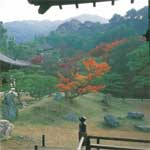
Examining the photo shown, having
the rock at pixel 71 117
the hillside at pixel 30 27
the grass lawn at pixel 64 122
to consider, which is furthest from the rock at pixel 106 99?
the hillside at pixel 30 27

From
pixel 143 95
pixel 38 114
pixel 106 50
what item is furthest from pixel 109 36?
pixel 38 114

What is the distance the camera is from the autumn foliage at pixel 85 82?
81.1ft

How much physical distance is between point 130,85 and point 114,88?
129 centimetres

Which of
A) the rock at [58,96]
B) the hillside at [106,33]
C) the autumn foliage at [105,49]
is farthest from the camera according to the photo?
the hillside at [106,33]

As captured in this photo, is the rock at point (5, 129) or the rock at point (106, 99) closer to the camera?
the rock at point (5, 129)

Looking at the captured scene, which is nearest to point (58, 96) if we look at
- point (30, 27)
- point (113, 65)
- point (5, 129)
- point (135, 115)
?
point (135, 115)

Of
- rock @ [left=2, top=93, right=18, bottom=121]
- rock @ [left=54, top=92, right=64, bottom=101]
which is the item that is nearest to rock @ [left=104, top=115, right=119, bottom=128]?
rock @ [left=54, top=92, right=64, bottom=101]

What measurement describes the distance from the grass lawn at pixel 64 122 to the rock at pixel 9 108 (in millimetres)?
539

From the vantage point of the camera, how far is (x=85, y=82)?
83.9ft

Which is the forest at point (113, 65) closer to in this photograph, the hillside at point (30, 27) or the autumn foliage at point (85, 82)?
the autumn foliage at point (85, 82)

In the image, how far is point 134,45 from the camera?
2980 cm

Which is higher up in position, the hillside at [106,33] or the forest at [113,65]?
the hillside at [106,33]

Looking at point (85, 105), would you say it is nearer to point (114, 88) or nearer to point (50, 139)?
point (114, 88)

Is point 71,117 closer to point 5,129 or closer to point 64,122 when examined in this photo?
point 64,122
